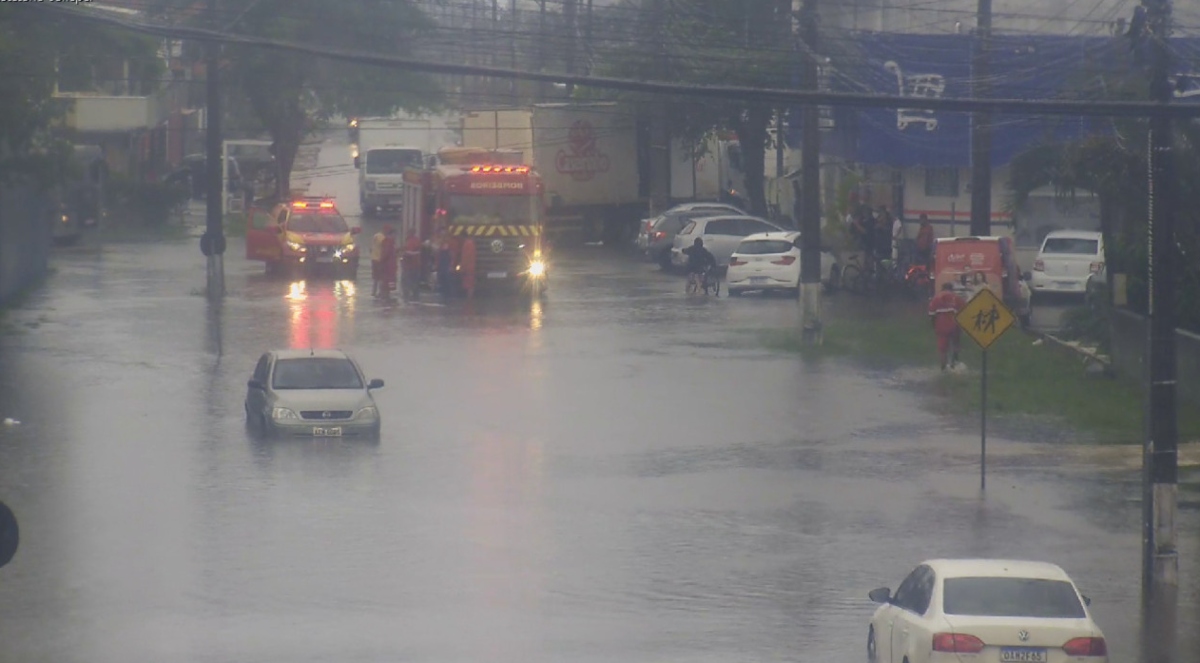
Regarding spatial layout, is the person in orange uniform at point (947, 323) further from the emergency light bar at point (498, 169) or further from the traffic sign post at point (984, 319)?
the emergency light bar at point (498, 169)

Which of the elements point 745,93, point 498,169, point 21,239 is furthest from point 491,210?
point 745,93

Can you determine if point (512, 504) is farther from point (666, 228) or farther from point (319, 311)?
point (666, 228)

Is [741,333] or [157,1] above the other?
[157,1]

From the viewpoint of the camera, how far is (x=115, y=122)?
65.8m

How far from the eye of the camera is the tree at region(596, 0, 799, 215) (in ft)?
165

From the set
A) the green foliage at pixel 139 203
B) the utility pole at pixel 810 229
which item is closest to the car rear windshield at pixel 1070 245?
the utility pole at pixel 810 229

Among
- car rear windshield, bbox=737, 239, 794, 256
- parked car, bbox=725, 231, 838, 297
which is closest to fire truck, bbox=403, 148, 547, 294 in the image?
parked car, bbox=725, 231, 838, 297

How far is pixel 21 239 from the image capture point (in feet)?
140

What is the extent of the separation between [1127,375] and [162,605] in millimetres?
18973

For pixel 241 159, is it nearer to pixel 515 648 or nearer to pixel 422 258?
pixel 422 258

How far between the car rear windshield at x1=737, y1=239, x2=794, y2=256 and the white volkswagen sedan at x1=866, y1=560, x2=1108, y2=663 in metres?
29.9

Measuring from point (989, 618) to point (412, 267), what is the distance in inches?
1281

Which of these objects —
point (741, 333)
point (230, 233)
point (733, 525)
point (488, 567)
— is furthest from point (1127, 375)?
point (230, 233)

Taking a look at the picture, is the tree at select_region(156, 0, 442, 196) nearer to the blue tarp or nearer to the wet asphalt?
the blue tarp
